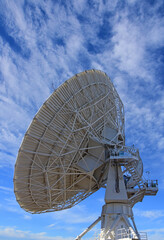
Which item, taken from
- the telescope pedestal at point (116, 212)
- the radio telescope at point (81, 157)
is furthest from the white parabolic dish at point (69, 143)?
the telescope pedestal at point (116, 212)

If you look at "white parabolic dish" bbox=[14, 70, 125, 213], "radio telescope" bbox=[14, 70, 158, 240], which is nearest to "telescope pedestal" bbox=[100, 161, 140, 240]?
"radio telescope" bbox=[14, 70, 158, 240]

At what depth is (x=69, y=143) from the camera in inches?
846

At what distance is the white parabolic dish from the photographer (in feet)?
62.9

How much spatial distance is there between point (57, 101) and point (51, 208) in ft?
36.6

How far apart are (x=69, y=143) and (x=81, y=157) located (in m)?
1.82

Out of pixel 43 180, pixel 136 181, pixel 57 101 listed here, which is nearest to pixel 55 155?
pixel 43 180

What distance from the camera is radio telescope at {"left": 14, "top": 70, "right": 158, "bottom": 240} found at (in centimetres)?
1919

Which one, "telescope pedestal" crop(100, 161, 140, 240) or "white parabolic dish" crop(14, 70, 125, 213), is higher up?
"white parabolic dish" crop(14, 70, 125, 213)

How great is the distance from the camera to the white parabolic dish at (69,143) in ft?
62.9

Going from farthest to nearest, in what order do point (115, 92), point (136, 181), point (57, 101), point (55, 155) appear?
point (115, 92) → point (136, 181) → point (55, 155) → point (57, 101)

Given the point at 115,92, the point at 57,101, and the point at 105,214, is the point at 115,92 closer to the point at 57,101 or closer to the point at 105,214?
the point at 57,101

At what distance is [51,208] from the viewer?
23734 millimetres

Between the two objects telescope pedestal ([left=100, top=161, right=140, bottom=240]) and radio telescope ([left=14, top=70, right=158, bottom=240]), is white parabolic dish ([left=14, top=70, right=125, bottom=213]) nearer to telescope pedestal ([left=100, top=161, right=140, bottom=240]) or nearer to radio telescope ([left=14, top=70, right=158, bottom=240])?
radio telescope ([left=14, top=70, right=158, bottom=240])

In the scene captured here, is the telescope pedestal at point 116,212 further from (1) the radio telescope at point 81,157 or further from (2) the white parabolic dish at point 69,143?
(2) the white parabolic dish at point 69,143
